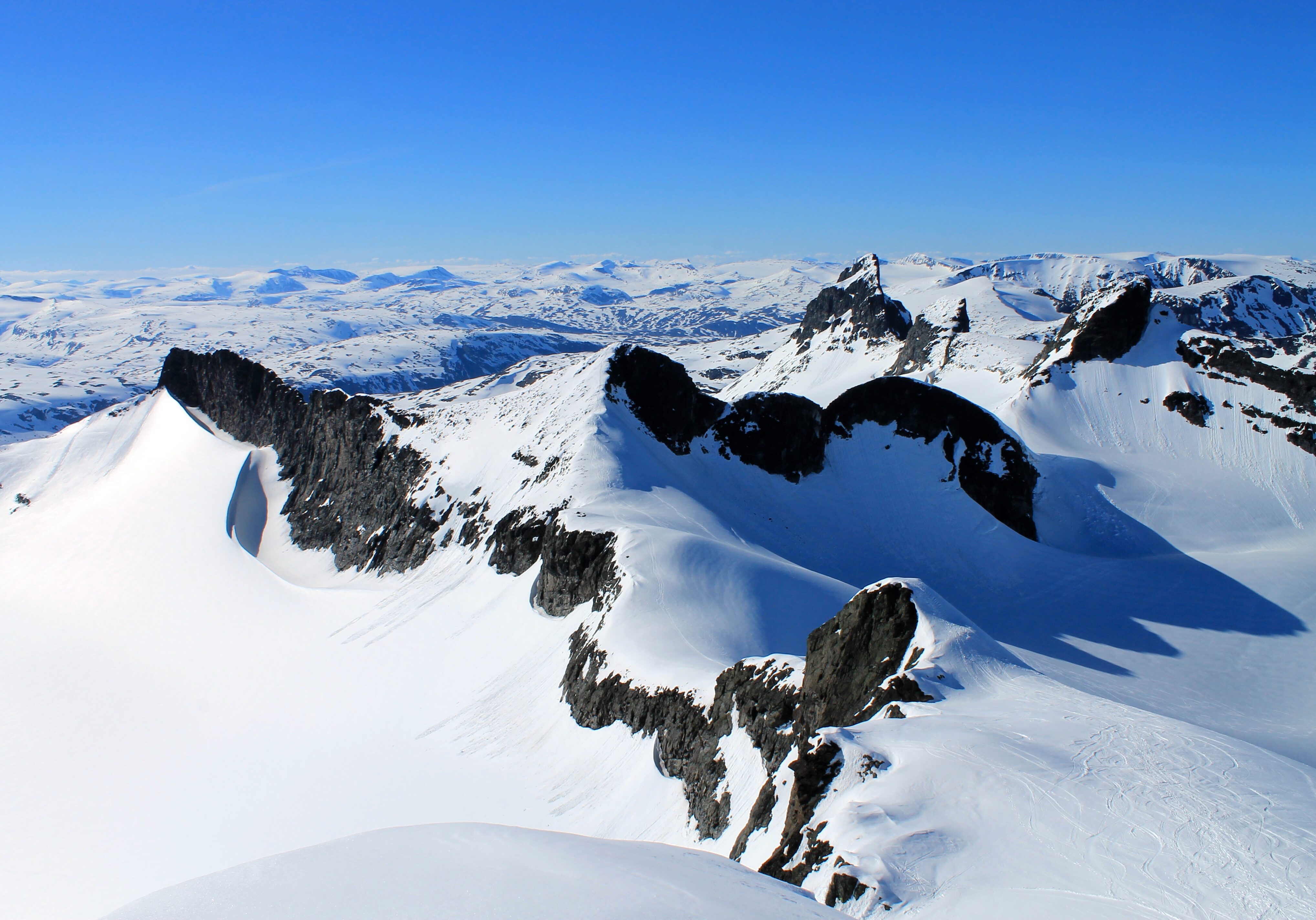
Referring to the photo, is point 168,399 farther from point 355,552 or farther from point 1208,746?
A: point 1208,746

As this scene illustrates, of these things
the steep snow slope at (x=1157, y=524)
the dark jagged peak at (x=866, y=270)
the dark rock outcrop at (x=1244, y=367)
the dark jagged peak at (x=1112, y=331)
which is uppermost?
the dark jagged peak at (x=866, y=270)

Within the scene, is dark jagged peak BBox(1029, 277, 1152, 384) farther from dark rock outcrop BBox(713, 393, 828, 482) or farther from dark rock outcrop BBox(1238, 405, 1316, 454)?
dark rock outcrop BBox(713, 393, 828, 482)

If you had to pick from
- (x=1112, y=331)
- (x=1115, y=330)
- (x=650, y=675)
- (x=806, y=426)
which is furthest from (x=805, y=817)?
(x=1115, y=330)

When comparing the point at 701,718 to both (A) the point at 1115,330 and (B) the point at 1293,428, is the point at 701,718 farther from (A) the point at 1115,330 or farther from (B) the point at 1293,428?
(A) the point at 1115,330

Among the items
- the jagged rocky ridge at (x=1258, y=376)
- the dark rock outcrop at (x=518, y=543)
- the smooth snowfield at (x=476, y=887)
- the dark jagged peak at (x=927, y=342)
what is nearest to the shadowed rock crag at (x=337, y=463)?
the dark rock outcrop at (x=518, y=543)

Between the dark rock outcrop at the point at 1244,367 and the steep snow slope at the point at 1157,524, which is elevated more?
the dark rock outcrop at the point at 1244,367

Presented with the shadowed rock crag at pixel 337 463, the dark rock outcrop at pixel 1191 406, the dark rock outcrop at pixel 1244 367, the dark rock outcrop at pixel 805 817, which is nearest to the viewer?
the dark rock outcrop at pixel 805 817

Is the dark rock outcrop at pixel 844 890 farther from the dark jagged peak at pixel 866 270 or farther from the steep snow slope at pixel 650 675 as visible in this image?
the dark jagged peak at pixel 866 270
